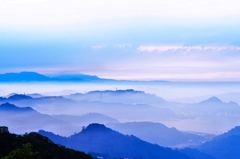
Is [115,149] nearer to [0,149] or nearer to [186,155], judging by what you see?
[186,155]

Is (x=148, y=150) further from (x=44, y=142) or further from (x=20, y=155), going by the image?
(x=20, y=155)

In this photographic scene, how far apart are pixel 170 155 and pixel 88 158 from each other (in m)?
152

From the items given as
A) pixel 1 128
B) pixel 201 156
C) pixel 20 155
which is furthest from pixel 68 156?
pixel 201 156

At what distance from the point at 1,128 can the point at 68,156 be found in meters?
11.3

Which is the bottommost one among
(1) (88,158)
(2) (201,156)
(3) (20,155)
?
(2) (201,156)

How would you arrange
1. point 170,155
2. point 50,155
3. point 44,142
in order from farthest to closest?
1. point 170,155
2. point 44,142
3. point 50,155

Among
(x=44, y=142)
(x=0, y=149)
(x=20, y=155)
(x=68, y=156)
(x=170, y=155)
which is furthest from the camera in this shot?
(x=170, y=155)

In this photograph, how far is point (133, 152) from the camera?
194m

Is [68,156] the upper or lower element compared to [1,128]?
lower

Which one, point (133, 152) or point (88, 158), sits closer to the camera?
point (88, 158)

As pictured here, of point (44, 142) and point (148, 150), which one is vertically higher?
point (44, 142)

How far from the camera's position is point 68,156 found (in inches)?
1677

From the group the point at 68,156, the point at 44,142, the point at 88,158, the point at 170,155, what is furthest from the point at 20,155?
the point at 170,155

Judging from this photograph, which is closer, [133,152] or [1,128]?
[1,128]
